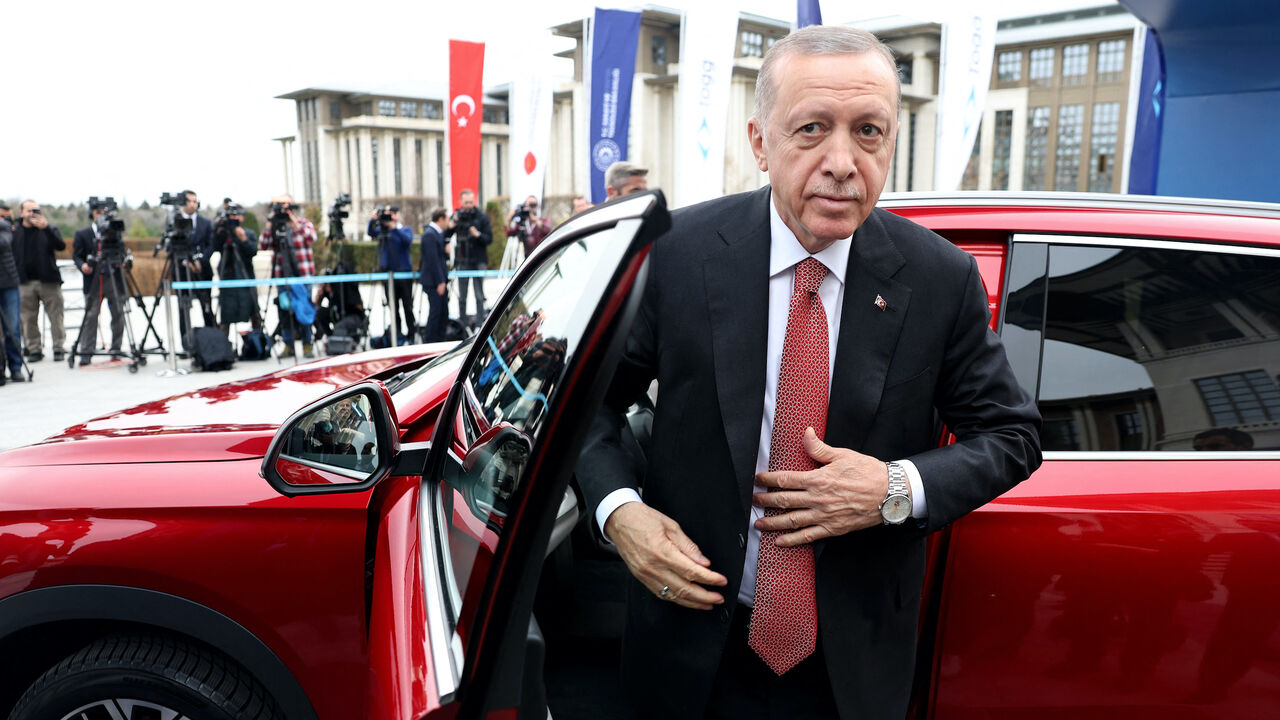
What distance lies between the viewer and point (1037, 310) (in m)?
1.81

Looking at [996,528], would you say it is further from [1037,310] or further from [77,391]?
[77,391]

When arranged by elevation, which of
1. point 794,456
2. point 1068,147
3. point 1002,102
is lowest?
point 794,456

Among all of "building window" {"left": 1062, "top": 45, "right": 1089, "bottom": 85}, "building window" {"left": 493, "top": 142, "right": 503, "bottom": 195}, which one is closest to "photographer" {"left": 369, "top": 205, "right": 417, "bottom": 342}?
"building window" {"left": 1062, "top": 45, "right": 1089, "bottom": 85}

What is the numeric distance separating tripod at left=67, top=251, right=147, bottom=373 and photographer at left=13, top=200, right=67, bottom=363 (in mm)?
474

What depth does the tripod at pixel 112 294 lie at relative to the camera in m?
9.55

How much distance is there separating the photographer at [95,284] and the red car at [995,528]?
9053 mm

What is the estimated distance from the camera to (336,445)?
1790 millimetres

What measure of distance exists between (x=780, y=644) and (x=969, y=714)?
576mm

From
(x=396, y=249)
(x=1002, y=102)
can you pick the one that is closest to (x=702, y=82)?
(x=396, y=249)

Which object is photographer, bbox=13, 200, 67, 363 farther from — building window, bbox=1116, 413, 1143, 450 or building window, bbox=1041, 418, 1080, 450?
building window, bbox=1116, 413, 1143, 450

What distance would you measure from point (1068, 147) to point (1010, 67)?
8.05 metres

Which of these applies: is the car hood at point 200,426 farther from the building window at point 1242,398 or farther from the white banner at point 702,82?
the white banner at point 702,82

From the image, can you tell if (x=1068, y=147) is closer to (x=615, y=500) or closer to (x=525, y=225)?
(x=525, y=225)

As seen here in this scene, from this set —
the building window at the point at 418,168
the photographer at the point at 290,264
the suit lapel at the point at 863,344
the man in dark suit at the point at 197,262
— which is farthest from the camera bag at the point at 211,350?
the building window at the point at 418,168
